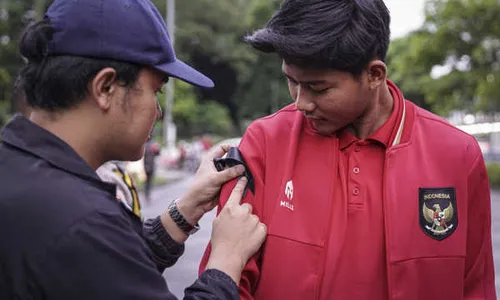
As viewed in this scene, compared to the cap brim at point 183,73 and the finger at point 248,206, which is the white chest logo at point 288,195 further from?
the cap brim at point 183,73

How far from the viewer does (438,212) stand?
2.43m

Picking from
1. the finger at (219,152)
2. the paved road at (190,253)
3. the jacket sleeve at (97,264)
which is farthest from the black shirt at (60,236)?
the paved road at (190,253)

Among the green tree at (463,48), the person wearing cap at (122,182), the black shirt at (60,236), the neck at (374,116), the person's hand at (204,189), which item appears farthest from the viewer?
the green tree at (463,48)

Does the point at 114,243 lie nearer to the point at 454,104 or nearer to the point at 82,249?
the point at 82,249

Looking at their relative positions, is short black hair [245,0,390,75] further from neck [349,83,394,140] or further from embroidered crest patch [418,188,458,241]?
embroidered crest patch [418,188,458,241]

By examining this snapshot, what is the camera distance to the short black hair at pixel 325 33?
92.7 inches

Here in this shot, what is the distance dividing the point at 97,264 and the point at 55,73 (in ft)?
1.78

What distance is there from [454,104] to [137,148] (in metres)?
23.4

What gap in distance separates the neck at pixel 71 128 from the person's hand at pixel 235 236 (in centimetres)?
56

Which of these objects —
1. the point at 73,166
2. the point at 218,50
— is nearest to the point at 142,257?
the point at 73,166

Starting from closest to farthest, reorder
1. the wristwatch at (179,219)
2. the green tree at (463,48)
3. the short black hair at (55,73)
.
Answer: the short black hair at (55,73)
the wristwatch at (179,219)
the green tree at (463,48)

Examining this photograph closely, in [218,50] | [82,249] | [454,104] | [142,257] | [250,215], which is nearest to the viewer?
[82,249]

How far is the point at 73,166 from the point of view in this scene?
1.94 metres

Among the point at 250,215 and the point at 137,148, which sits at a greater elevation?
the point at 137,148
